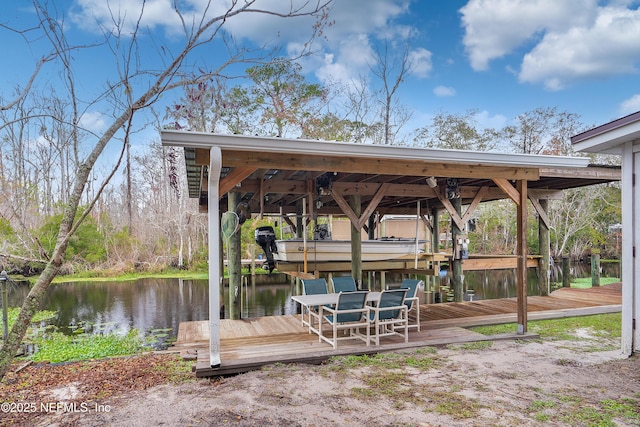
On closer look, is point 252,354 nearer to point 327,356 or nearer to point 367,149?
point 327,356

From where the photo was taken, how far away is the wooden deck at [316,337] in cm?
495

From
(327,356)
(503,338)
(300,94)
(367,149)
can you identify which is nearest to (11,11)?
(367,149)

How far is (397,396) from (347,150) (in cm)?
275

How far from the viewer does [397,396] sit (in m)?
3.79

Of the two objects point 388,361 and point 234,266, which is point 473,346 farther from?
point 234,266

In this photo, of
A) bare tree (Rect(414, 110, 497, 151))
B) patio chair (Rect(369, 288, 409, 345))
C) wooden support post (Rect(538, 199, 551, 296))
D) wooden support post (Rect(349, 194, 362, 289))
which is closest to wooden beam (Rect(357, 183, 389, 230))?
wooden support post (Rect(349, 194, 362, 289))

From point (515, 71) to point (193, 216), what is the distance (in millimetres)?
19770

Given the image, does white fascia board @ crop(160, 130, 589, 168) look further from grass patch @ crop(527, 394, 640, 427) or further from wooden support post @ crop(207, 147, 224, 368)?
grass patch @ crop(527, 394, 640, 427)

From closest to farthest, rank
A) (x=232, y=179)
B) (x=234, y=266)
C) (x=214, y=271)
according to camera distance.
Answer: (x=214, y=271), (x=232, y=179), (x=234, y=266)

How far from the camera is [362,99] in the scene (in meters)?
22.2

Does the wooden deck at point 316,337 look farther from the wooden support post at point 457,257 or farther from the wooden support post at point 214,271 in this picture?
the wooden support post at point 457,257

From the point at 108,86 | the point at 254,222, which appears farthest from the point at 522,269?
the point at 254,222

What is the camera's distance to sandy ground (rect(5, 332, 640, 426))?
3318 mm

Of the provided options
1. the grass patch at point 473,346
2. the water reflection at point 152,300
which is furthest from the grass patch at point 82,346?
the grass patch at point 473,346
